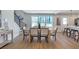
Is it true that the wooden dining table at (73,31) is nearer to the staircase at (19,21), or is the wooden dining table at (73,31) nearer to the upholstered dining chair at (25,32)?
the upholstered dining chair at (25,32)

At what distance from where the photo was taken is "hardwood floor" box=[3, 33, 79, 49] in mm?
1898

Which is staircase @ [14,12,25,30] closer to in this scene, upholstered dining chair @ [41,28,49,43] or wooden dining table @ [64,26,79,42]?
upholstered dining chair @ [41,28,49,43]

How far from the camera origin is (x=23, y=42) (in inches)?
76.5

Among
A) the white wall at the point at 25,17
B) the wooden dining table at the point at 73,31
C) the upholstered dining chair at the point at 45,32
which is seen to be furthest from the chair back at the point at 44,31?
the wooden dining table at the point at 73,31

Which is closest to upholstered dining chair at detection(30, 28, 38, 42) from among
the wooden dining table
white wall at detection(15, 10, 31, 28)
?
white wall at detection(15, 10, 31, 28)

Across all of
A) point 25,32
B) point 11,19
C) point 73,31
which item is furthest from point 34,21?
point 73,31

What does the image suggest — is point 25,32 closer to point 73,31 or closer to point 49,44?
point 49,44

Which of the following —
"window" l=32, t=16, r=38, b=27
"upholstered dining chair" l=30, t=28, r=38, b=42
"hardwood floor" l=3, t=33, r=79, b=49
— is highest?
"window" l=32, t=16, r=38, b=27

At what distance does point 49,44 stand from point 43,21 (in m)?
0.49

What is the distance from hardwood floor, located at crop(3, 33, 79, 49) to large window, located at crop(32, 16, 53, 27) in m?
0.31
